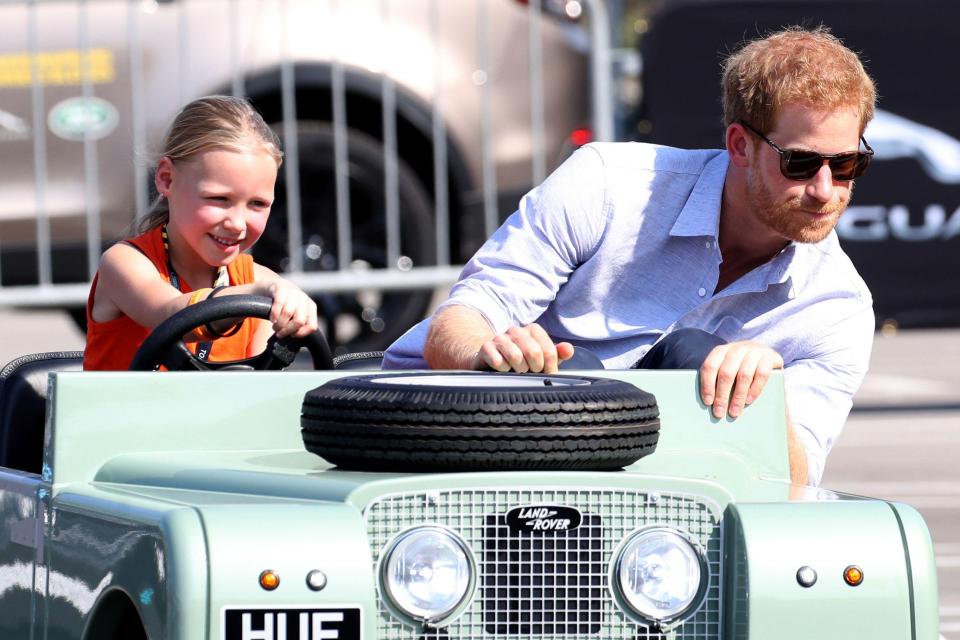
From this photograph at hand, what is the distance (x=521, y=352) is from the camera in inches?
118

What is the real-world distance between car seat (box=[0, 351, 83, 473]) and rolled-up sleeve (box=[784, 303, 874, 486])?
1.49 metres

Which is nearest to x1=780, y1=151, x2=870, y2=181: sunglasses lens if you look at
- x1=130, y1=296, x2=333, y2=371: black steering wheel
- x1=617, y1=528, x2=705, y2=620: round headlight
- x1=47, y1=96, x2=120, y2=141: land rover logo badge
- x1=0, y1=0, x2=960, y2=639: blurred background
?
x1=130, y1=296, x2=333, y2=371: black steering wheel

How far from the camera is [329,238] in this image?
8180 mm

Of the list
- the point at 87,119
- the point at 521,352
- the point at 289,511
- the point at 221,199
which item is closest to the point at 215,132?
the point at 221,199

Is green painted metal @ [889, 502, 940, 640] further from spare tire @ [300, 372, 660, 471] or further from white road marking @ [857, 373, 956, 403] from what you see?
white road marking @ [857, 373, 956, 403]

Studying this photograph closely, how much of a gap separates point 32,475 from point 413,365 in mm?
835

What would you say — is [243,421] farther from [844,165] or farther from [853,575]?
[844,165]

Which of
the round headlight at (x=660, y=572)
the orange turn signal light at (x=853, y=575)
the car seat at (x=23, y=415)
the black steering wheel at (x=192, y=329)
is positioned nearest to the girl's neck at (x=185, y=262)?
the car seat at (x=23, y=415)

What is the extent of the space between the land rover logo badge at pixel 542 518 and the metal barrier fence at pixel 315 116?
553 cm

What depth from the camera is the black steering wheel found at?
309 centimetres

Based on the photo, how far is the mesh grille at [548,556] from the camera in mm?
2463

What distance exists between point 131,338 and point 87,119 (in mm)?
4567

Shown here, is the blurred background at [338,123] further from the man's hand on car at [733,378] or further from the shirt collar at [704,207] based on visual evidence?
the man's hand on car at [733,378]

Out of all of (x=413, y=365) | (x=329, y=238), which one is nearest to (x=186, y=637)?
(x=413, y=365)
